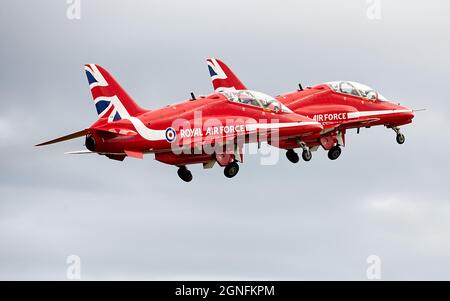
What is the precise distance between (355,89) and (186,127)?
17985 millimetres

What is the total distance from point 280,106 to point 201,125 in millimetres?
7730

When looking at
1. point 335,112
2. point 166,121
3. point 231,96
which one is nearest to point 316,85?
point 335,112

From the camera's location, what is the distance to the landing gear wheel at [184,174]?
90.6 metres

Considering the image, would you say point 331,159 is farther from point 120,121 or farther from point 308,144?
point 120,121

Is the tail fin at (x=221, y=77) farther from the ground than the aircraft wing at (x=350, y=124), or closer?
farther from the ground

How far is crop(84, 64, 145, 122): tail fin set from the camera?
284 ft

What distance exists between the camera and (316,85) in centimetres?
10012

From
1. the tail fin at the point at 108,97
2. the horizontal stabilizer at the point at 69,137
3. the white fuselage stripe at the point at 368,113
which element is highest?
the white fuselage stripe at the point at 368,113

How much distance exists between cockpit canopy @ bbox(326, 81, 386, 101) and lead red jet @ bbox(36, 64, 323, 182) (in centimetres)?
735

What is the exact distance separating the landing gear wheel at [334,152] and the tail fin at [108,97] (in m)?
16.5

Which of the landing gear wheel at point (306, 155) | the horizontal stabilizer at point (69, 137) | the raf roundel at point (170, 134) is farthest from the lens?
the landing gear wheel at point (306, 155)

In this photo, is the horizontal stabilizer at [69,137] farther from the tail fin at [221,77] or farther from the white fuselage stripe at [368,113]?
the tail fin at [221,77]

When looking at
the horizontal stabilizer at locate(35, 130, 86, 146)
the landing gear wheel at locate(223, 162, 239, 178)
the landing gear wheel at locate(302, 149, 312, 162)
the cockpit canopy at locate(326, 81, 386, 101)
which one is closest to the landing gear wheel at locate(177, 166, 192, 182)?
the landing gear wheel at locate(223, 162, 239, 178)

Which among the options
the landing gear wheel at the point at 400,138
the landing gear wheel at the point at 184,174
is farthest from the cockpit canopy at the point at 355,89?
the landing gear wheel at the point at 184,174
